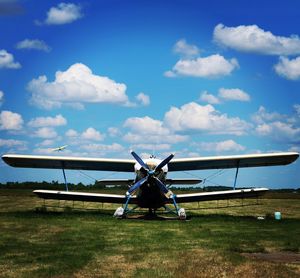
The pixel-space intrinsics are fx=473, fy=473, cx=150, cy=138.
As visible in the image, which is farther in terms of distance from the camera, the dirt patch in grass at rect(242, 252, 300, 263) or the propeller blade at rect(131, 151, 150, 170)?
the propeller blade at rect(131, 151, 150, 170)

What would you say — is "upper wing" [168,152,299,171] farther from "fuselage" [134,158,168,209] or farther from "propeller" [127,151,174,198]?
"propeller" [127,151,174,198]

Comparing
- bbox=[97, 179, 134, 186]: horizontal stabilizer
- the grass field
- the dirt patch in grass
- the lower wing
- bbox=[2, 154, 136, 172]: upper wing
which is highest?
bbox=[2, 154, 136, 172]: upper wing

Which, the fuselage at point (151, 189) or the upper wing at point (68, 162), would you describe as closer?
the fuselage at point (151, 189)

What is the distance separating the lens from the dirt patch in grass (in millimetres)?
10978

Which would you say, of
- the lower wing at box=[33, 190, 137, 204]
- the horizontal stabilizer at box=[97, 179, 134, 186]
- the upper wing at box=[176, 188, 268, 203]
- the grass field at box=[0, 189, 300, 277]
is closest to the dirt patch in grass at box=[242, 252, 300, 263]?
the grass field at box=[0, 189, 300, 277]

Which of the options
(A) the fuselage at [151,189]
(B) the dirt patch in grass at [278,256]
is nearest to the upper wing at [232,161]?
(A) the fuselage at [151,189]

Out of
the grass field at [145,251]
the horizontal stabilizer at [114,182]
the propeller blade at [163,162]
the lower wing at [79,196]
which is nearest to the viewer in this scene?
the grass field at [145,251]

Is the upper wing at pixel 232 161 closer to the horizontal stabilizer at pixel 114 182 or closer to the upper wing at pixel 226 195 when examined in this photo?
the upper wing at pixel 226 195

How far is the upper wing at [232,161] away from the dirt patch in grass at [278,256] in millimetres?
13682

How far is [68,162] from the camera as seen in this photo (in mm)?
27125

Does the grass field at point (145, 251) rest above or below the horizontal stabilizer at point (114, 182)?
below

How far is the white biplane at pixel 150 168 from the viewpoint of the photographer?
23750 millimetres

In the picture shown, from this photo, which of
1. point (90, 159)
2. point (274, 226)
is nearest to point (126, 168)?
point (90, 159)

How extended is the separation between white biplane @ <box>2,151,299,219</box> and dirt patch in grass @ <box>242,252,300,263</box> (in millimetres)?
11328
